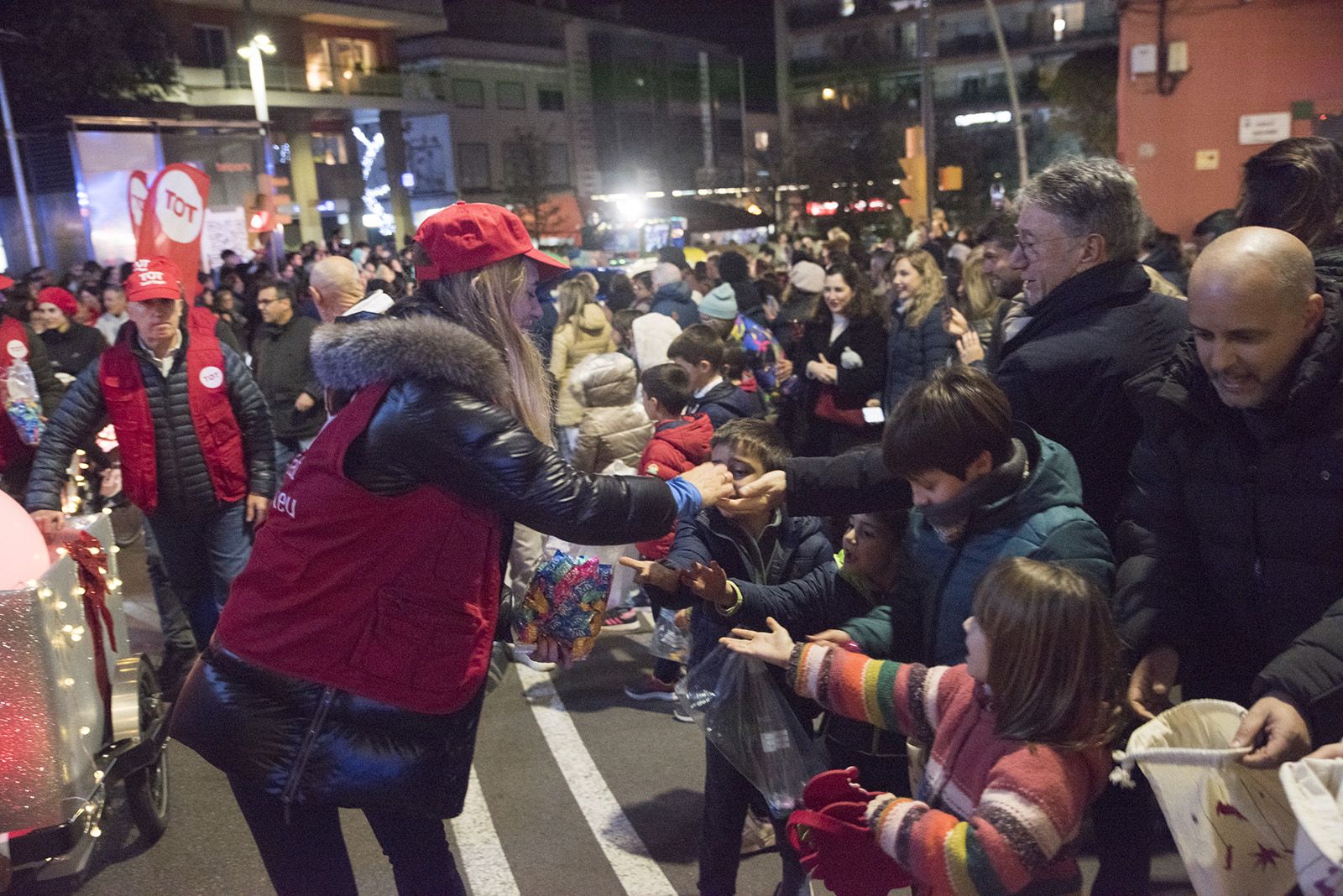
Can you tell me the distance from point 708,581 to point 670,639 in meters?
1.26

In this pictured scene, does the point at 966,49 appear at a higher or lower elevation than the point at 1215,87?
higher

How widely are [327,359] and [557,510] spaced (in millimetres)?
622

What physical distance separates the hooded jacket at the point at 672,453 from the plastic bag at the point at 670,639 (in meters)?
0.47

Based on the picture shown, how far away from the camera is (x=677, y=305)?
9695 mm

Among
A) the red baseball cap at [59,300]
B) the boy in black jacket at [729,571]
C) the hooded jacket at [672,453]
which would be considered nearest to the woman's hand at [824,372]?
the hooded jacket at [672,453]

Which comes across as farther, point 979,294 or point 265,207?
point 265,207

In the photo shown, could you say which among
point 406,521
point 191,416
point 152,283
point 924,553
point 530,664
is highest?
point 152,283

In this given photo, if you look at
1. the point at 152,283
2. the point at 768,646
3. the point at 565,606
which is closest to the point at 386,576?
the point at 565,606

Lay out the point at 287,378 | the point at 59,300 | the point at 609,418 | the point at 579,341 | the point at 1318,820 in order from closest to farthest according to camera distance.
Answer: the point at 1318,820
the point at 609,418
the point at 287,378
the point at 579,341
the point at 59,300

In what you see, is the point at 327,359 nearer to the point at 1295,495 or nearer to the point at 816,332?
the point at 1295,495

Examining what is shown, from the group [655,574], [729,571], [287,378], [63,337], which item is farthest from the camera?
[63,337]

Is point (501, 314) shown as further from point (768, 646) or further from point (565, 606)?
point (768, 646)

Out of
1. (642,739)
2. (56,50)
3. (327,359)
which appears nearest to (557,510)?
(327,359)

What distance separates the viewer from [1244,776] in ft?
6.52
